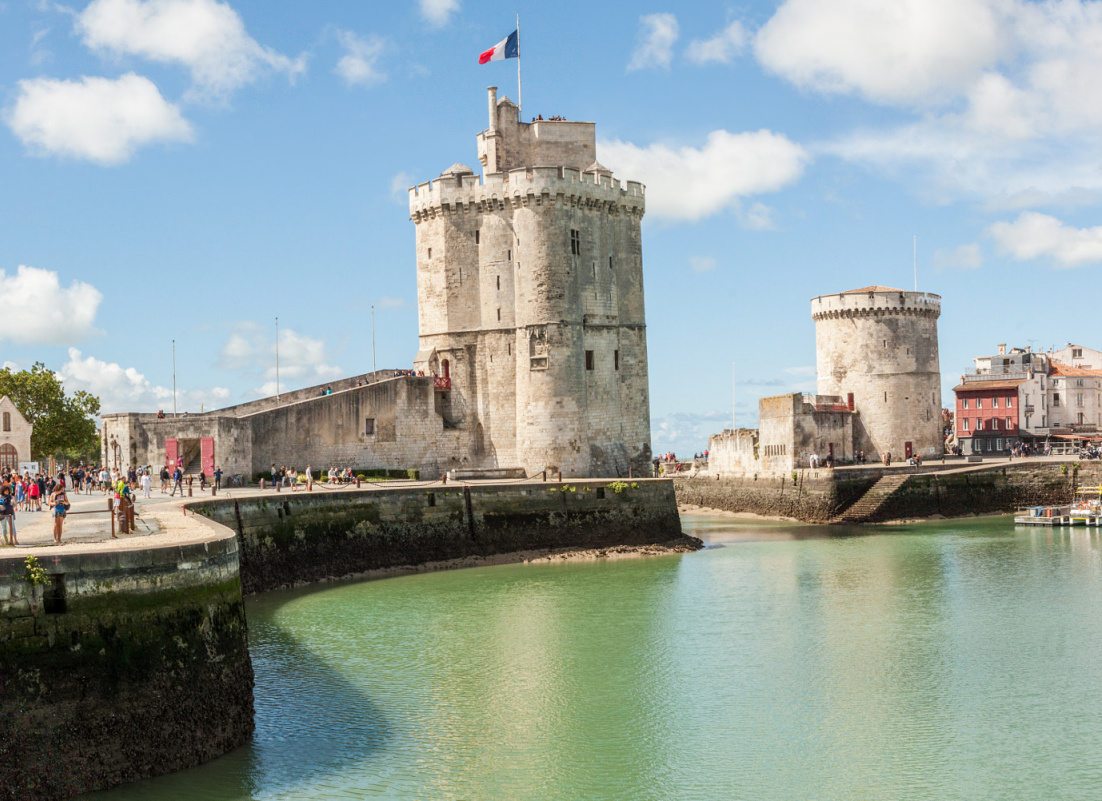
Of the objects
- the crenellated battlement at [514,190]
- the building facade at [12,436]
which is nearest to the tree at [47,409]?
the building facade at [12,436]

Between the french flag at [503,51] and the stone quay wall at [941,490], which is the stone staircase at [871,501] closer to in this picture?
the stone quay wall at [941,490]

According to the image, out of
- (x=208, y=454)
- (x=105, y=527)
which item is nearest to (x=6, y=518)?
(x=105, y=527)

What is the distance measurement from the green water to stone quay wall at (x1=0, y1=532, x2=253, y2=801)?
48 centimetres

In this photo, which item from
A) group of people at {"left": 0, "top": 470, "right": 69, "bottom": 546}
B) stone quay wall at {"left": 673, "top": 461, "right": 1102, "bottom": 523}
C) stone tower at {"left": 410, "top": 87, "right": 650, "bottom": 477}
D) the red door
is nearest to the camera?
group of people at {"left": 0, "top": 470, "right": 69, "bottom": 546}

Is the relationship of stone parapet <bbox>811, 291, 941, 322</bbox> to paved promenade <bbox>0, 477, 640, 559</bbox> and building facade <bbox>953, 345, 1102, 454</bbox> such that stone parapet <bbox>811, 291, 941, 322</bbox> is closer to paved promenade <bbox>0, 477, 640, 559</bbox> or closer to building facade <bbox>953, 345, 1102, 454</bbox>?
building facade <bbox>953, 345, 1102, 454</bbox>

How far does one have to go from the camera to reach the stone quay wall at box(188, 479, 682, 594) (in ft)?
97.9

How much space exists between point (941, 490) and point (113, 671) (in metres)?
40.8

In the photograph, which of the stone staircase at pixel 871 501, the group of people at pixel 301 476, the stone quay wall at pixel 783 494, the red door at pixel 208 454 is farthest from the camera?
the stone quay wall at pixel 783 494

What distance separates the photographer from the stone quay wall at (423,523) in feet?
97.9

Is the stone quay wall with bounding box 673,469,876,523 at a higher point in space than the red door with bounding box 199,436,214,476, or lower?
lower

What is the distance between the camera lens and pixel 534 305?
42.1 metres

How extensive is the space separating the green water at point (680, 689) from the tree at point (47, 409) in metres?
29.2

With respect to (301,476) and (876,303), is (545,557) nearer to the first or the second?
(301,476)

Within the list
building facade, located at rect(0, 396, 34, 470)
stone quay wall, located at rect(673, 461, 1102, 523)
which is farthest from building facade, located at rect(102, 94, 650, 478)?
stone quay wall, located at rect(673, 461, 1102, 523)
